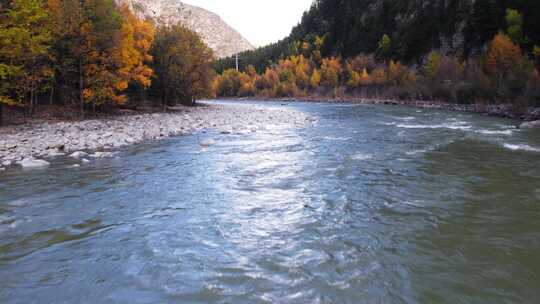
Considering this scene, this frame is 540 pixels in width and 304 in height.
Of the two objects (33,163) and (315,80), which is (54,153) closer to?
(33,163)

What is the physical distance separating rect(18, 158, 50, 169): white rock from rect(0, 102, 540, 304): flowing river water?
0.60 metres

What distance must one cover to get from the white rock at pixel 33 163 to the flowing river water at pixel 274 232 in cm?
60

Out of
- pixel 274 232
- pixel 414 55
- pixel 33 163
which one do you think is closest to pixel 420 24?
pixel 414 55

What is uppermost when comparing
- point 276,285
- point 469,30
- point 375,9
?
point 375,9

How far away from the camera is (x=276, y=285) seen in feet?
13.3

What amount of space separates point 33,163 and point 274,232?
8489 millimetres

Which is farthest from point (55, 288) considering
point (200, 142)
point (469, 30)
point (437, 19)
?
point (437, 19)

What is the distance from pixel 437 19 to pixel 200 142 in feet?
238

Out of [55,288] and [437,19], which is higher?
[437,19]

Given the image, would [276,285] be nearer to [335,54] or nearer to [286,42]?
[335,54]

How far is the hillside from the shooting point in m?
59.6

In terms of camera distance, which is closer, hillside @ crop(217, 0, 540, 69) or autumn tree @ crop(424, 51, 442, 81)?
autumn tree @ crop(424, 51, 442, 81)

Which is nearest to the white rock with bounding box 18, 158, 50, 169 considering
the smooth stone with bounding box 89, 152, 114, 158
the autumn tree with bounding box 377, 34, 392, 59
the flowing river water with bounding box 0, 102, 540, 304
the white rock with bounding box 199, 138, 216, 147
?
the flowing river water with bounding box 0, 102, 540, 304

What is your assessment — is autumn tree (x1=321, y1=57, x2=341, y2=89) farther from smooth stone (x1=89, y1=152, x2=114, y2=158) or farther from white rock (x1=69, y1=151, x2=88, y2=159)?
white rock (x1=69, y1=151, x2=88, y2=159)
